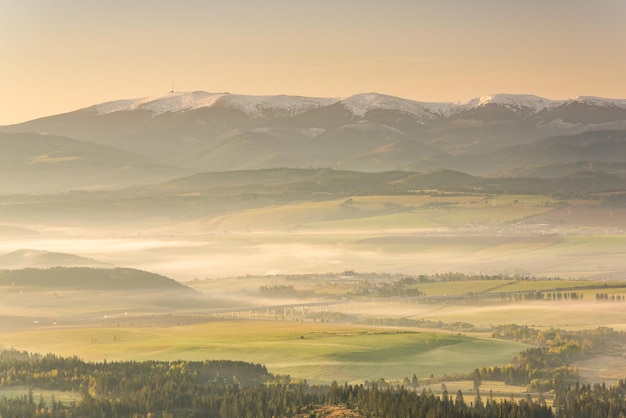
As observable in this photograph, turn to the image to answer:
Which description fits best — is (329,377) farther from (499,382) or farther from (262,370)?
(499,382)

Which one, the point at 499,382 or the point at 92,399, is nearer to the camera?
the point at 92,399

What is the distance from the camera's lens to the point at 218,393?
176m

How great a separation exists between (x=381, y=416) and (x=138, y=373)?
148ft

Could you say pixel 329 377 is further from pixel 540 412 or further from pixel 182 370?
pixel 540 412

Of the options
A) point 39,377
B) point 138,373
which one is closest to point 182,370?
point 138,373

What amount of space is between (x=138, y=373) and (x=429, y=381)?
39545 mm

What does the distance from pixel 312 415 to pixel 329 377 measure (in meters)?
36.8

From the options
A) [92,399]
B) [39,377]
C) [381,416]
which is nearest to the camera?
[381,416]

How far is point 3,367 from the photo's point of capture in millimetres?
198375

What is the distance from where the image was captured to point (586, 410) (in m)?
166

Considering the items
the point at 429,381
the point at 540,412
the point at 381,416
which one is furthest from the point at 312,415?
the point at 429,381

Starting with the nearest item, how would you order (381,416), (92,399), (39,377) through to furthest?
(381,416)
(92,399)
(39,377)

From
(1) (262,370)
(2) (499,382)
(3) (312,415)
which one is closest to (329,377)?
(1) (262,370)

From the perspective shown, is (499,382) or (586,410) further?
(499,382)
